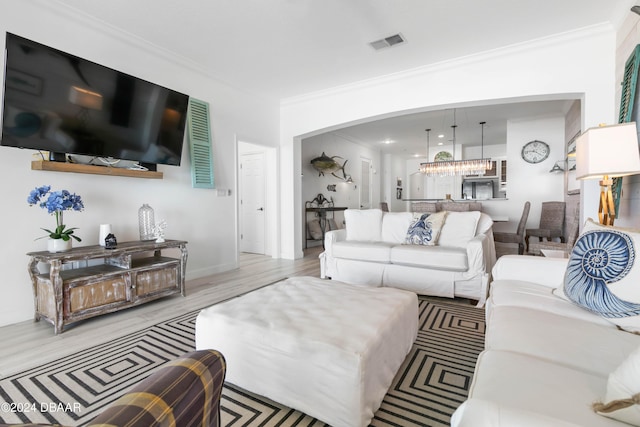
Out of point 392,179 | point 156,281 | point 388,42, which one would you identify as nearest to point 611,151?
point 388,42

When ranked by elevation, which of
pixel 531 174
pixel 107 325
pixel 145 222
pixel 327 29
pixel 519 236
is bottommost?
pixel 107 325

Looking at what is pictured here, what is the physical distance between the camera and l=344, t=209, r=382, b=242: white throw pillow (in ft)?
13.1

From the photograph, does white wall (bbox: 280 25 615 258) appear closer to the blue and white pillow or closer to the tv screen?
the blue and white pillow

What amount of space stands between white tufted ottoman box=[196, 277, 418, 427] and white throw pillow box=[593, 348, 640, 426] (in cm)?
77

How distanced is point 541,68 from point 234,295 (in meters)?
4.18

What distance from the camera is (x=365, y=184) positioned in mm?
9320

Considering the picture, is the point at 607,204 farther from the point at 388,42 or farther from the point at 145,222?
the point at 145,222

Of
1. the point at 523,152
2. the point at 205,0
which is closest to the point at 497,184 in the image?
Result: the point at 523,152

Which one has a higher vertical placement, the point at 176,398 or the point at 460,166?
the point at 460,166

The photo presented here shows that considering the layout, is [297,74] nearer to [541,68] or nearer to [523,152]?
[541,68]

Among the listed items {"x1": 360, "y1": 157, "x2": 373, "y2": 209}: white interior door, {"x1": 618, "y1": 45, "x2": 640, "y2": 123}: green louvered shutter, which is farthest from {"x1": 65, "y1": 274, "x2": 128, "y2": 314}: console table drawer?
{"x1": 360, "y1": 157, "x2": 373, "y2": 209}: white interior door

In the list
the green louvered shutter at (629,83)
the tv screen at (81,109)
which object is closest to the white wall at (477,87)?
the green louvered shutter at (629,83)

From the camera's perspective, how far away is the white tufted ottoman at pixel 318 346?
131 cm

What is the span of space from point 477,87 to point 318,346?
3.69 metres
